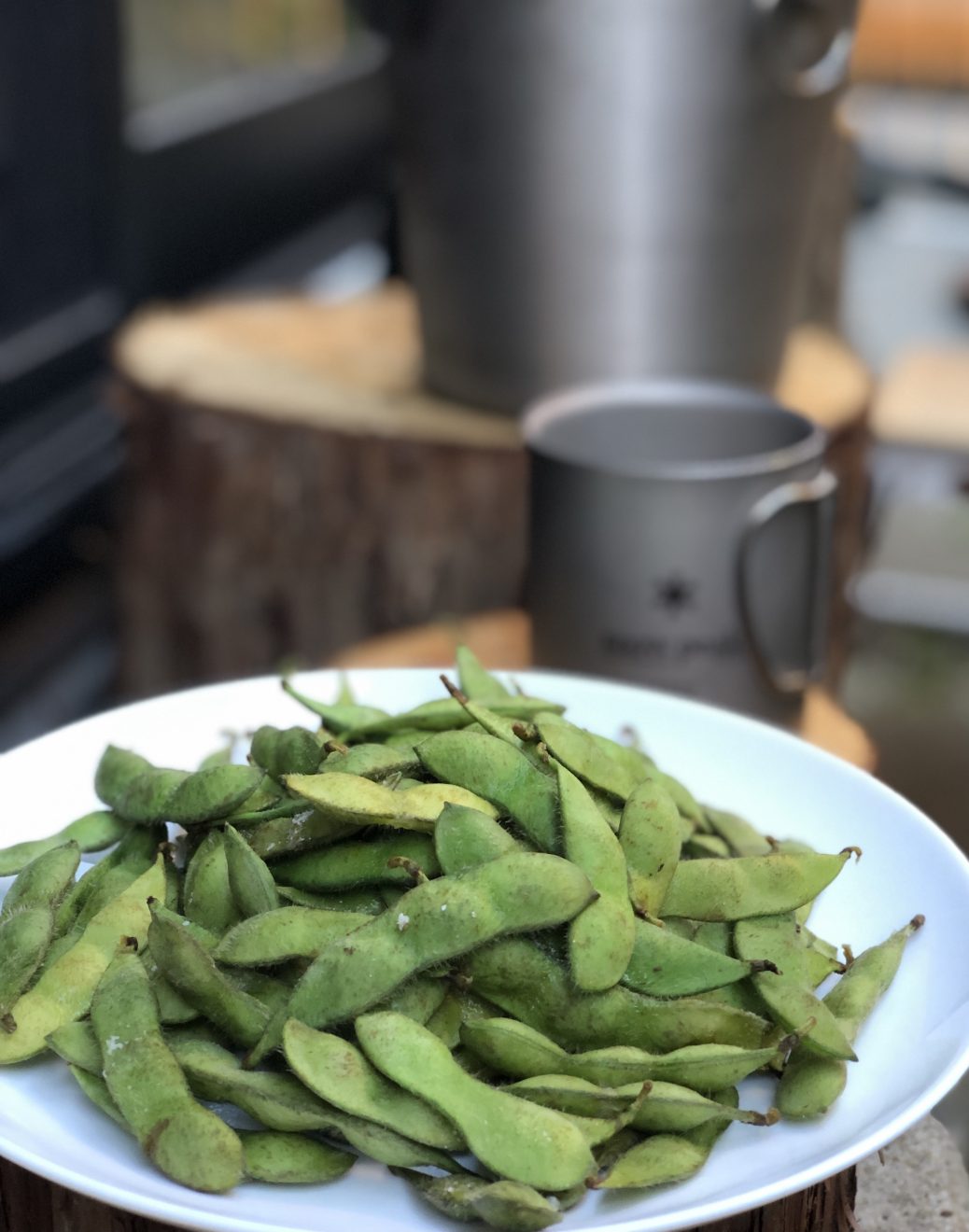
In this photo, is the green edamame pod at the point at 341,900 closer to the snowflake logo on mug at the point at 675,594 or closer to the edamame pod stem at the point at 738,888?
the edamame pod stem at the point at 738,888

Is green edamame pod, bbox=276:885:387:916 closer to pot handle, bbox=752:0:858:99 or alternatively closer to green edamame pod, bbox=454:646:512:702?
green edamame pod, bbox=454:646:512:702

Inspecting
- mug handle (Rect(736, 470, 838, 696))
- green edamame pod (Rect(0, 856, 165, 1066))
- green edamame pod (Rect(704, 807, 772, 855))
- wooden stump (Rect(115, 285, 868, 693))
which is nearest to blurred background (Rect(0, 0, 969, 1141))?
wooden stump (Rect(115, 285, 868, 693))

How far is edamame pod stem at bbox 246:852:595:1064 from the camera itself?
0.50m

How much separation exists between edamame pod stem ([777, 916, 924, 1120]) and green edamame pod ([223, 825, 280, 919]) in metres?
0.19

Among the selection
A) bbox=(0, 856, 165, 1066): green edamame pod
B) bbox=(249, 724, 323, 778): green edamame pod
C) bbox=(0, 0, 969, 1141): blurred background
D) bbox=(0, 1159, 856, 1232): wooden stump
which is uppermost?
bbox=(249, 724, 323, 778): green edamame pod

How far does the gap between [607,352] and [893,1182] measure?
651mm

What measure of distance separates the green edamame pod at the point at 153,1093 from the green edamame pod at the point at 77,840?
0.36 ft

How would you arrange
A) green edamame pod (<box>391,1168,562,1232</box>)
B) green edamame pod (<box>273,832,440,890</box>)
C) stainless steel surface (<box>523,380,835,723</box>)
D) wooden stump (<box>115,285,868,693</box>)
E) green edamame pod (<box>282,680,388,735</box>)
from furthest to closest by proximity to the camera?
1. wooden stump (<box>115,285,868,693</box>)
2. stainless steel surface (<box>523,380,835,723</box>)
3. green edamame pod (<box>282,680,388,735</box>)
4. green edamame pod (<box>273,832,440,890</box>)
5. green edamame pod (<box>391,1168,562,1232</box>)

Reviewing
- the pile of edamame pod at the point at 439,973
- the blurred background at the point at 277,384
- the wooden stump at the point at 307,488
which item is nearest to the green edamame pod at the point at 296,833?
the pile of edamame pod at the point at 439,973

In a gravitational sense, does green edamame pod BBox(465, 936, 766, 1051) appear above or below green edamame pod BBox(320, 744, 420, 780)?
below

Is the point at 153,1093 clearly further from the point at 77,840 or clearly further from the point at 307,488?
the point at 307,488

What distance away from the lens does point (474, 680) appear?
2.34ft

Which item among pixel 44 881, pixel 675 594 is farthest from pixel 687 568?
pixel 44 881

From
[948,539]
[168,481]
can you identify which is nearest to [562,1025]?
[168,481]
